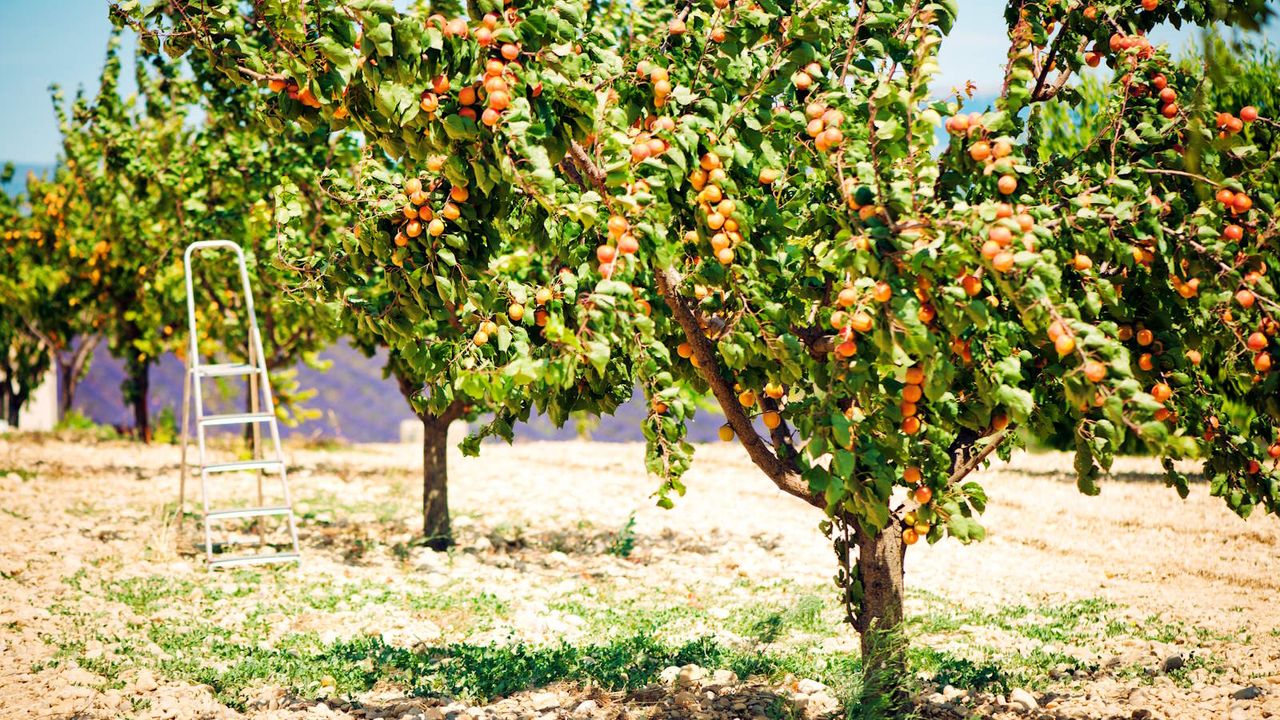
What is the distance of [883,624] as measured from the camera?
4.09 meters

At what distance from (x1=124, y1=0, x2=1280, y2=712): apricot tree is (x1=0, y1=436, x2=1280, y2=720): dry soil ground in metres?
1.13

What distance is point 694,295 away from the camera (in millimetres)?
3562

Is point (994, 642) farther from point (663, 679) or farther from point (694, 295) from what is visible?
point (694, 295)

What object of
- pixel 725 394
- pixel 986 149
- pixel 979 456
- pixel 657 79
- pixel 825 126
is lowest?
pixel 979 456

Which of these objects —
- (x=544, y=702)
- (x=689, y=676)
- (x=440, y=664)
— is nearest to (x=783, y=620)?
(x=689, y=676)

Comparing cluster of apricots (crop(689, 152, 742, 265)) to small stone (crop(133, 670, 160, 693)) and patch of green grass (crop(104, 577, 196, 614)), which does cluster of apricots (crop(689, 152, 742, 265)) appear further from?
patch of green grass (crop(104, 577, 196, 614))

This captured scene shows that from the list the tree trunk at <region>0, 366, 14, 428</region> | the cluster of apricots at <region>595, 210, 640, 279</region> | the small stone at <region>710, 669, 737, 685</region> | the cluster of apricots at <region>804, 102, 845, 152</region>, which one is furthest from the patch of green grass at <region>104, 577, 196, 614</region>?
the tree trunk at <region>0, 366, 14, 428</region>

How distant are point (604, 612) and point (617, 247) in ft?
11.8

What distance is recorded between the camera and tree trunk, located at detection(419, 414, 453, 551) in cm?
793

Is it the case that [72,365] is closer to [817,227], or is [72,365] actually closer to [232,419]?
[232,419]

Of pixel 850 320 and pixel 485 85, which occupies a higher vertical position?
pixel 485 85

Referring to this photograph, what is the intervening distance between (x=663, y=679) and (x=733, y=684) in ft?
1.08

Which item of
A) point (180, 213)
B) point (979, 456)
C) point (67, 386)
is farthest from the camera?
point (67, 386)

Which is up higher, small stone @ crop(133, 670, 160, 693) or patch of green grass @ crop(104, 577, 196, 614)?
patch of green grass @ crop(104, 577, 196, 614)
